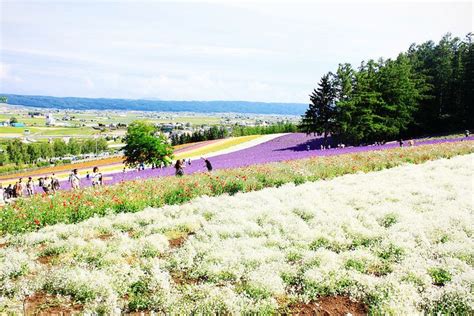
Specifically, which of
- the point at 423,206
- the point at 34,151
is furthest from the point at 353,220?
the point at 34,151

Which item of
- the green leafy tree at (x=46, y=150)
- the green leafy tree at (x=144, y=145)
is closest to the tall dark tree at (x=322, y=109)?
the green leafy tree at (x=144, y=145)

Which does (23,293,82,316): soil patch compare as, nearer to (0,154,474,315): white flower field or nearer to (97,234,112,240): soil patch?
(0,154,474,315): white flower field

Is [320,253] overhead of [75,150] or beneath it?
overhead

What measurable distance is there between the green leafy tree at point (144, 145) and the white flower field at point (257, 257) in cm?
3007

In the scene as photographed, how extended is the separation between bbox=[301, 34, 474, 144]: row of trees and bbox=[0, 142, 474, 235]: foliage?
1324 inches

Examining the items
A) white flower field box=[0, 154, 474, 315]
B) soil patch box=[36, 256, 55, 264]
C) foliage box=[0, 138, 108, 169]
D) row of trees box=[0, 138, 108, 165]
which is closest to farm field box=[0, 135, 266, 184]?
white flower field box=[0, 154, 474, 315]

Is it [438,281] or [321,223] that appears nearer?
[438,281]

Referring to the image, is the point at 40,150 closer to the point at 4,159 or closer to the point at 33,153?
the point at 33,153

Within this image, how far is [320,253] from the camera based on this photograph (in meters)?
8.90

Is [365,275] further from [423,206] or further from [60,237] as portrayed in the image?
[60,237]

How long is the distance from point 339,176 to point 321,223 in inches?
386

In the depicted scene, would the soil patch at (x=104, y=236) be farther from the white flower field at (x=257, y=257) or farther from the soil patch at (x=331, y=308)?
the soil patch at (x=331, y=308)

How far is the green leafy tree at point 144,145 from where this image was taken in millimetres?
42981

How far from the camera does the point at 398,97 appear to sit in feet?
210
